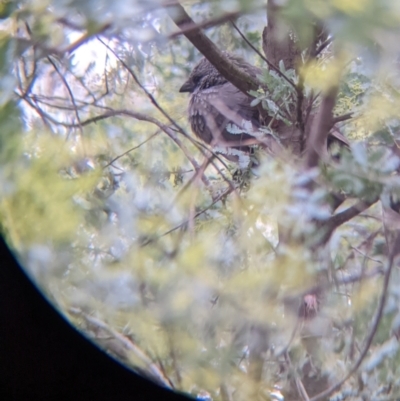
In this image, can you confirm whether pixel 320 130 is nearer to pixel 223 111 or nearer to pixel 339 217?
pixel 339 217

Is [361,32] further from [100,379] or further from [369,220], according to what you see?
[100,379]

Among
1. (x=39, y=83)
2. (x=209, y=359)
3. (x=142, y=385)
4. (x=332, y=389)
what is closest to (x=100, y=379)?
(x=142, y=385)

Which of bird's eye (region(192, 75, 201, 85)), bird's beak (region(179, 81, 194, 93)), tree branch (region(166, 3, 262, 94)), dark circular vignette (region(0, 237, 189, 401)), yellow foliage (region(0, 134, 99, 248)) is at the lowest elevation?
dark circular vignette (region(0, 237, 189, 401))

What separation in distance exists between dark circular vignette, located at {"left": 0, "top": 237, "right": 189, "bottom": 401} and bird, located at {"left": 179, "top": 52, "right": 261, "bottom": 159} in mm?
393

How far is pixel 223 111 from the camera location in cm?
92

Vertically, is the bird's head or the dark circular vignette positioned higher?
the bird's head

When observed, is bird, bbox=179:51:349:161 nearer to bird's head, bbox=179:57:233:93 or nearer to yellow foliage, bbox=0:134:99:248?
bird's head, bbox=179:57:233:93

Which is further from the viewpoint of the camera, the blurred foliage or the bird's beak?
the bird's beak

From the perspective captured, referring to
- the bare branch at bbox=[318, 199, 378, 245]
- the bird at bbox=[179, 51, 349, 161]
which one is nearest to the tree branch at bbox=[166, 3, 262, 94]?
the bird at bbox=[179, 51, 349, 161]

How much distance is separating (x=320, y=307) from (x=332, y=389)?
0.49 ft

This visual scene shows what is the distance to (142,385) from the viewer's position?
77 centimetres

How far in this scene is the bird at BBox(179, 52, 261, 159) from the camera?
2.42ft

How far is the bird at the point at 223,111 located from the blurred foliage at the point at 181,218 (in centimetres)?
5

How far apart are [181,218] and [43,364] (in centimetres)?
42
